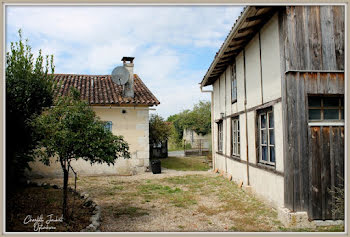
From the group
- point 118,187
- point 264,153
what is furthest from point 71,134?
point 118,187

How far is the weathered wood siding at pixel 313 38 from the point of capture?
5723 mm

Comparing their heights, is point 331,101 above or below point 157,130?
above

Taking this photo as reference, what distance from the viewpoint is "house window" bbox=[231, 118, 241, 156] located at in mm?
10247

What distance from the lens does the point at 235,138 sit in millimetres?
10578

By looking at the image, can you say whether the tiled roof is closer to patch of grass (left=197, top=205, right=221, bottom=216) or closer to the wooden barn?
patch of grass (left=197, top=205, right=221, bottom=216)

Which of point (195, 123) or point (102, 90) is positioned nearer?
point (102, 90)

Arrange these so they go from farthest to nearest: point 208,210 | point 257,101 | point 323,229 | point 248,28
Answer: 1. point 257,101
2. point 248,28
3. point 208,210
4. point 323,229

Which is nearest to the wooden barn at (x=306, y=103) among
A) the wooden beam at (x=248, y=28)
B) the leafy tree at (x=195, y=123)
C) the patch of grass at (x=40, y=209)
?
the wooden beam at (x=248, y=28)

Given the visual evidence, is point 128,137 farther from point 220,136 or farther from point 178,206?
point 178,206

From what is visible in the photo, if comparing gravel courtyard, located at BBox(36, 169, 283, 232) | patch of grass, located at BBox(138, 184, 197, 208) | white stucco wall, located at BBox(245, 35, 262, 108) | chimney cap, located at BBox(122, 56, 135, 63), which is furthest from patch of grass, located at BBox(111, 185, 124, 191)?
chimney cap, located at BBox(122, 56, 135, 63)

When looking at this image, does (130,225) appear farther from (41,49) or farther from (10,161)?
(41,49)

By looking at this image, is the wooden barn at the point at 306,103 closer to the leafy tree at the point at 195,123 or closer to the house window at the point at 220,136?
the house window at the point at 220,136

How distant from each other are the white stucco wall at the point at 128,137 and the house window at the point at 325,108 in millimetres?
9034

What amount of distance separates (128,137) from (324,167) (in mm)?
9466
